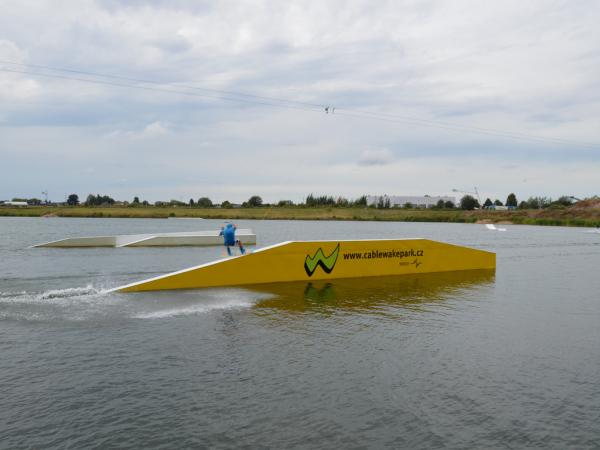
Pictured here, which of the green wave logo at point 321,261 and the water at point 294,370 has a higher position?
the green wave logo at point 321,261

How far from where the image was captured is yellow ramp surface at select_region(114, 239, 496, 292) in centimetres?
1711

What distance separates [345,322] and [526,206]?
151225 mm

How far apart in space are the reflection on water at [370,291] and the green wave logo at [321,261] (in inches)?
23.7

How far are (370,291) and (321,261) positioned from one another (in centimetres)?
337

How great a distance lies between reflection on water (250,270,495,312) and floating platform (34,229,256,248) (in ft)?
66.7

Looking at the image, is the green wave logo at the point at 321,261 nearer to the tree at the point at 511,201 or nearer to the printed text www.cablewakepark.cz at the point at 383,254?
the printed text www.cablewakepark.cz at the point at 383,254

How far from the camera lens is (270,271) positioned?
61.8ft

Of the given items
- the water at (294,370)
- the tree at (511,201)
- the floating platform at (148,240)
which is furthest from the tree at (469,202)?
the water at (294,370)

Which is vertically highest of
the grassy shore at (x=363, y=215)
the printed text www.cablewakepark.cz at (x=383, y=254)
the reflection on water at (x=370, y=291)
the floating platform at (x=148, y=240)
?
the grassy shore at (x=363, y=215)

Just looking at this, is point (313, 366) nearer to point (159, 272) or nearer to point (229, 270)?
point (229, 270)

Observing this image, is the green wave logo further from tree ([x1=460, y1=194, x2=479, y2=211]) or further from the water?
tree ([x1=460, y1=194, x2=479, y2=211])

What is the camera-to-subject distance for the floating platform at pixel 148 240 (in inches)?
1347

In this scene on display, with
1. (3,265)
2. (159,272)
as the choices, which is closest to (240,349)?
(159,272)

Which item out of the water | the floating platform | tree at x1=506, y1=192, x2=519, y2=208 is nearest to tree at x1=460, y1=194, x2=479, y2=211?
tree at x1=506, y1=192, x2=519, y2=208
